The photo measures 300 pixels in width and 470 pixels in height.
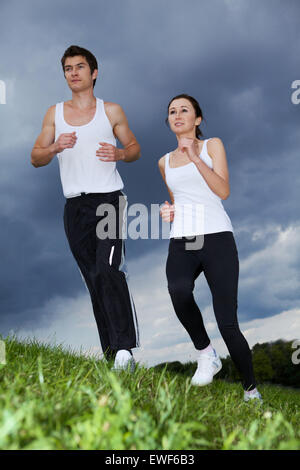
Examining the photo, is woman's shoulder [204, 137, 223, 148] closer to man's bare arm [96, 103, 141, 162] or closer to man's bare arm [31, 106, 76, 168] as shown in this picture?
man's bare arm [96, 103, 141, 162]

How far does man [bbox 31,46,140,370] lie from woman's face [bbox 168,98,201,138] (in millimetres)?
667

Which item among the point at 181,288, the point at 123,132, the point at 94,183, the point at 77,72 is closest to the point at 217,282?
the point at 181,288

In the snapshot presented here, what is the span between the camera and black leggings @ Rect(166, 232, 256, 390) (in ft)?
17.6

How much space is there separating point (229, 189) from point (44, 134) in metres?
2.55

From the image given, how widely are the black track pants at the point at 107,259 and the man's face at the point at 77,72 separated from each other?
1.42 metres

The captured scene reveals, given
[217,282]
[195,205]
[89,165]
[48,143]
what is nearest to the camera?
[217,282]

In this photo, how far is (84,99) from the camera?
253 inches

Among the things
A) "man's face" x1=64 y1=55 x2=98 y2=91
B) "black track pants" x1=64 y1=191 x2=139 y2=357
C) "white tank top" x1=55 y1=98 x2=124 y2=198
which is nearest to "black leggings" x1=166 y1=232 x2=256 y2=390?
"black track pants" x1=64 y1=191 x2=139 y2=357

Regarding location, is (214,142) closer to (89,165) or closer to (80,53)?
(89,165)

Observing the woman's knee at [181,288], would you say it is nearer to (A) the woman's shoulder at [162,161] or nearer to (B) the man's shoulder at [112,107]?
(A) the woman's shoulder at [162,161]

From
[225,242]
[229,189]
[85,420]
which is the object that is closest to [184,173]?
[229,189]

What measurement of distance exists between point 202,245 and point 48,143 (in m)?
2.52

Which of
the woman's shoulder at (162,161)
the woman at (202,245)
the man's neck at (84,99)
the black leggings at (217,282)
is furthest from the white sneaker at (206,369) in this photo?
the man's neck at (84,99)
